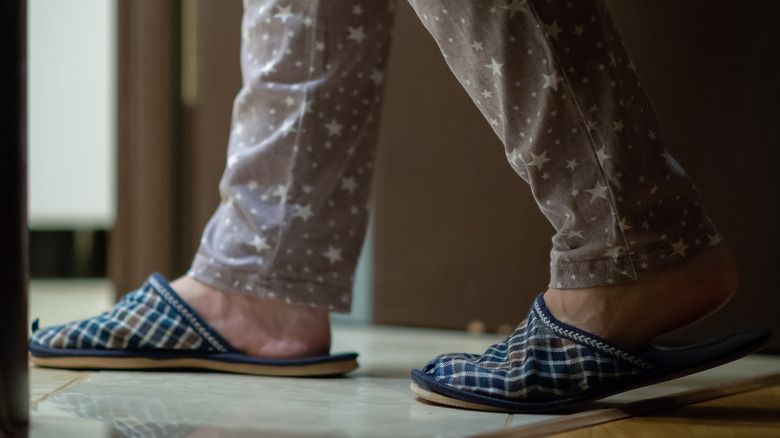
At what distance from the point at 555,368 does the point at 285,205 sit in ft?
1.02

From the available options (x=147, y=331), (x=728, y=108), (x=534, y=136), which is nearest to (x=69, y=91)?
(x=147, y=331)

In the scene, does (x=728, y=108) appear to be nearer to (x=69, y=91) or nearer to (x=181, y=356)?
(x=181, y=356)

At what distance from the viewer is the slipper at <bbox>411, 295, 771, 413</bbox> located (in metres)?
0.59

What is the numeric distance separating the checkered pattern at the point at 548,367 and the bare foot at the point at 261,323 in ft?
0.70

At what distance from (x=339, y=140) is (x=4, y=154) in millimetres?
363

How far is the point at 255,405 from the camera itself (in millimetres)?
625

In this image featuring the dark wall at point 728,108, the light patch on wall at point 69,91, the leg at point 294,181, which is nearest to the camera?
the leg at point 294,181

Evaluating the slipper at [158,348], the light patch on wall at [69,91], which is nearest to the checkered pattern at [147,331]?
the slipper at [158,348]

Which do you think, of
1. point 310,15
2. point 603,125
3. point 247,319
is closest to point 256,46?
point 310,15

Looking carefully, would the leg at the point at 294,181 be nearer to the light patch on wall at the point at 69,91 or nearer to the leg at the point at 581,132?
the leg at the point at 581,132

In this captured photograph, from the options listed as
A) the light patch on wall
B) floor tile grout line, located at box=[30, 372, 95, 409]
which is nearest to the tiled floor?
floor tile grout line, located at box=[30, 372, 95, 409]

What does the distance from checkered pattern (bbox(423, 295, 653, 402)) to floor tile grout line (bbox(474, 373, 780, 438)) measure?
0.02m

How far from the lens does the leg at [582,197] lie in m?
0.55

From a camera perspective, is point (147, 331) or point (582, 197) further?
point (147, 331)
